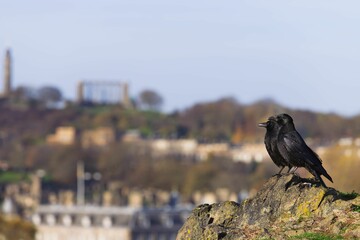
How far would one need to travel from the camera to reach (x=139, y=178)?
655 ft

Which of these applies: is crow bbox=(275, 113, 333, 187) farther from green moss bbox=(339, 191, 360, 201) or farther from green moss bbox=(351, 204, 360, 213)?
green moss bbox=(351, 204, 360, 213)

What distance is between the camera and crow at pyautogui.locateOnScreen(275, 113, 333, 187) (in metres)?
24.6

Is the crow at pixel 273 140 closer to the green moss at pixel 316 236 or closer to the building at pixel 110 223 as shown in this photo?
the green moss at pixel 316 236

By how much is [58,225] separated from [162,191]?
4454cm

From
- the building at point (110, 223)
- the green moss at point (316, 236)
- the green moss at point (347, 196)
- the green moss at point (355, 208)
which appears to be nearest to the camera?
the green moss at point (316, 236)

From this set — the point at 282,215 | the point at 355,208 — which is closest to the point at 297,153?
the point at 282,215

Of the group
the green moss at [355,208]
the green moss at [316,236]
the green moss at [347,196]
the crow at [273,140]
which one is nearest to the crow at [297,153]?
the crow at [273,140]

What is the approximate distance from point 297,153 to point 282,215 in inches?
37.3

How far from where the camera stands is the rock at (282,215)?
23.1 meters

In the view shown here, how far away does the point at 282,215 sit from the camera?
78.8 feet

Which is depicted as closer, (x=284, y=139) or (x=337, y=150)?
(x=284, y=139)

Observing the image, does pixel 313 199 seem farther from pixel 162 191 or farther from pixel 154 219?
pixel 162 191

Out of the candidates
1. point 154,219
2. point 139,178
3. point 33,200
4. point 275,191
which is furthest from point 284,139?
point 139,178

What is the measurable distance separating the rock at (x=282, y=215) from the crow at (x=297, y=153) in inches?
6.9
